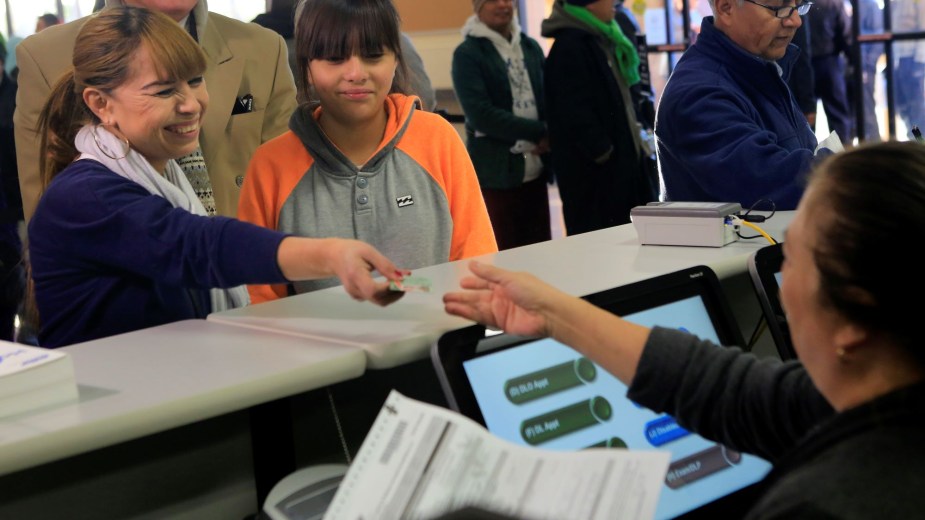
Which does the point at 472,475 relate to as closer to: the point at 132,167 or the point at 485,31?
the point at 132,167

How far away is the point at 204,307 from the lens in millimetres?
1992

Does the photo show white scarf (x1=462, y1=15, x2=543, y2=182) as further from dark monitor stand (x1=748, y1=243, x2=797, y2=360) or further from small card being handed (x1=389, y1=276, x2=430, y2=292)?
small card being handed (x1=389, y1=276, x2=430, y2=292)

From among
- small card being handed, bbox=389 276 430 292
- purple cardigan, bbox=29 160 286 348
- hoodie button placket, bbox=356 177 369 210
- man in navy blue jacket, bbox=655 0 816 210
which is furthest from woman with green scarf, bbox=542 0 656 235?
small card being handed, bbox=389 276 430 292

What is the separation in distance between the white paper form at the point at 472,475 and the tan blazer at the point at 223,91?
178 cm

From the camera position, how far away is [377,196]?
2.32 m

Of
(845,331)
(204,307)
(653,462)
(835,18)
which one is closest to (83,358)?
(204,307)

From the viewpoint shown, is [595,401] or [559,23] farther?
[559,23]

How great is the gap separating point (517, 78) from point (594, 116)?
1.83 feet

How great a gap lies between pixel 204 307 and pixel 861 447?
4.44 ft

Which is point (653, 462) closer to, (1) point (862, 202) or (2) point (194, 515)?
(1) point (862, 202)

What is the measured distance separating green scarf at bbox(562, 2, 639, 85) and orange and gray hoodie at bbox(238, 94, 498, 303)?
2016 millimetres

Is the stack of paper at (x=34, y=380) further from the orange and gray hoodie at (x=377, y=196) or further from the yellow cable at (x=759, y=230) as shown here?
the yellow cable at (x=759, y=230)

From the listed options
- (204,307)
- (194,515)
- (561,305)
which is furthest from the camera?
(204,307)

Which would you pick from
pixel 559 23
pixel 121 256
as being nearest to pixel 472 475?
pixel 121 256
